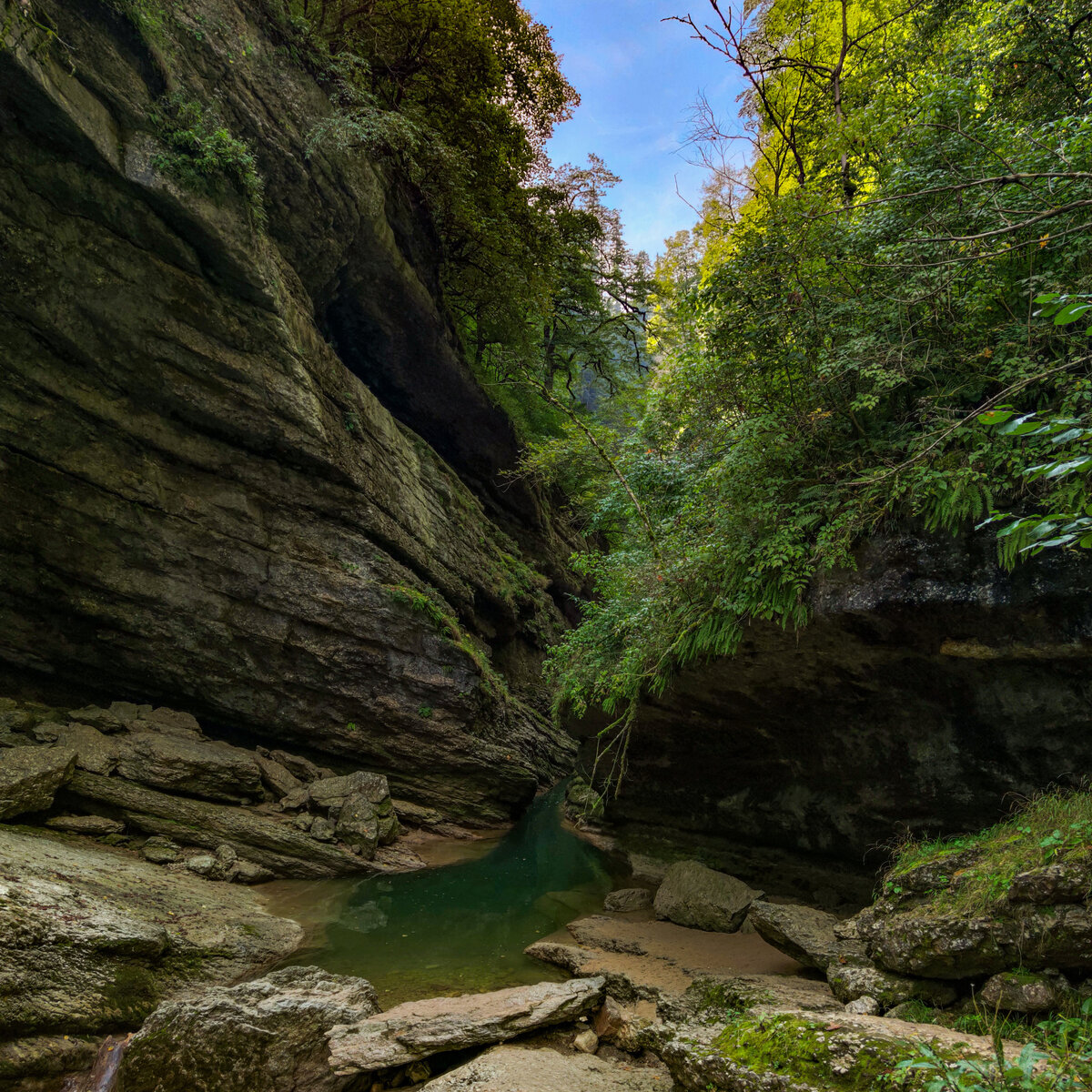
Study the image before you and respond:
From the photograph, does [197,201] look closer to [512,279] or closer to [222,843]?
[512,279]

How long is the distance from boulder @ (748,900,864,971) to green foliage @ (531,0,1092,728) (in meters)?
2.73

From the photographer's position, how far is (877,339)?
584cm

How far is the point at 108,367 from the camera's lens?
9344mm

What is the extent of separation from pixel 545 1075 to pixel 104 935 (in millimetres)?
3915

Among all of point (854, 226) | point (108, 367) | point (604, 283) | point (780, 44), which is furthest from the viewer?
point (604, 283)

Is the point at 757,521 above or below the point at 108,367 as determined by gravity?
below

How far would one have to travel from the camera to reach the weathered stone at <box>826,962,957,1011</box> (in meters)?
4.24

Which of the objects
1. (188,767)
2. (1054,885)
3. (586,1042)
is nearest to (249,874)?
(188,767)

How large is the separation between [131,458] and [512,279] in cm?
972

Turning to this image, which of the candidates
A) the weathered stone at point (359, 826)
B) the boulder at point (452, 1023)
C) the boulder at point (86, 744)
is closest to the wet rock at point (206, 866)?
the weathered stone at point (359, 826)

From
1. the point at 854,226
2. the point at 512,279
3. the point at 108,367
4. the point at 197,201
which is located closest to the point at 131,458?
the point at 108,367

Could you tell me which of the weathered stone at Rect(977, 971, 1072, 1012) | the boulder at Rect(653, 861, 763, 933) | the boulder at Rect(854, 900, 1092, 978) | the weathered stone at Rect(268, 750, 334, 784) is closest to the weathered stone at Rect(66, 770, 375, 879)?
the weathered stone at Rect(268, 750, 334, 784)

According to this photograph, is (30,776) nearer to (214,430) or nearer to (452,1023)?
(214,430)

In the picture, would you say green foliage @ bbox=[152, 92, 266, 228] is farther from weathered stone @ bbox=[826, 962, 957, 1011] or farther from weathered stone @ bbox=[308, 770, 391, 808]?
weathered stone @ bbox=[826, 962, 957, 1011]
